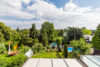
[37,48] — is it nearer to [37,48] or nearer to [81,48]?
[37,48]

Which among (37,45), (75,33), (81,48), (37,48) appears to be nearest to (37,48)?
(37,48)

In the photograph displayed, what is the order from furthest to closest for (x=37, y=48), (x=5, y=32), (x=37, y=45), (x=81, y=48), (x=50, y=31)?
(x=50, y=31)
(x=5, y=32)
(x=37, y=45)
(x=37, y=48)
(x=81, y=48)

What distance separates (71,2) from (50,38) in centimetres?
2274

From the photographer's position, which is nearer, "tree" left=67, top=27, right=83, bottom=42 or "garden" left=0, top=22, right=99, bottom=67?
"garden" left=0, top=22, right=99, bottom=67

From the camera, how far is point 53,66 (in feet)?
17.0

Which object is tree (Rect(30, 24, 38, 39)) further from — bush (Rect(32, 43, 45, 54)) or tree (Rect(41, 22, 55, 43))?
tree (Rect(41, 22, 55, 43))

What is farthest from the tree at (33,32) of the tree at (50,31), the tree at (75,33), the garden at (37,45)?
the tree at (75,33)

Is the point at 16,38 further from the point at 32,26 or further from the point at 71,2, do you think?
the point at 71,2

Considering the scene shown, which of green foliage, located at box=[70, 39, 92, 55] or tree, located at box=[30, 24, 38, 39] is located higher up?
tree, located at box=[30, 24, 38, 39]

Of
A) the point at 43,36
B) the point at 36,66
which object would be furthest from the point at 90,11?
the point at 43,36

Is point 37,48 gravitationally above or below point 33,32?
below

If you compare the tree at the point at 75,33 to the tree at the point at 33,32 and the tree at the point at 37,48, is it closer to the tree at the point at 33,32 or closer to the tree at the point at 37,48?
the tree at the point at 33,32

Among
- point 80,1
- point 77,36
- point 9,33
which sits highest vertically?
point 80,1

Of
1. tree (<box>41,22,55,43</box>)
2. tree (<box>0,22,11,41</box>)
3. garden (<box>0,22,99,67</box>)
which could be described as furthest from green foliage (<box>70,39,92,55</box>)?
tree (<box>0,22,11,41</box>)
